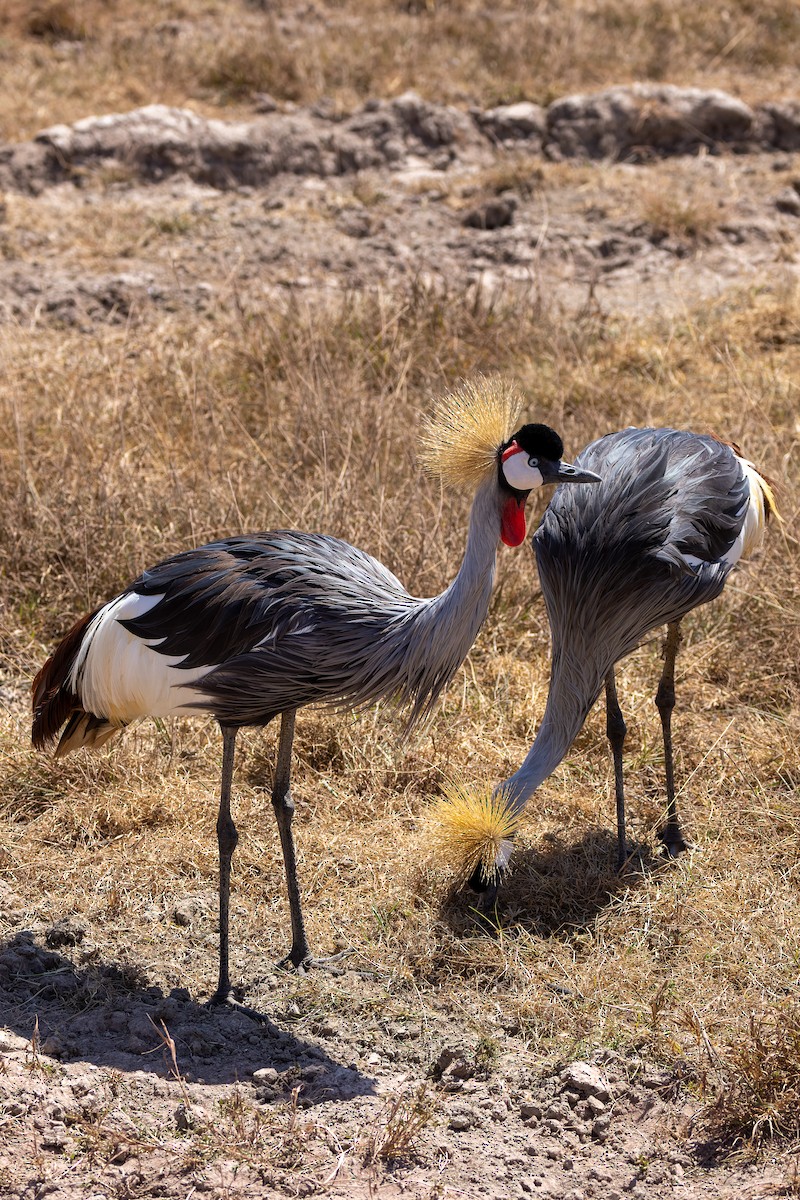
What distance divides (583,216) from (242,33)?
341cm

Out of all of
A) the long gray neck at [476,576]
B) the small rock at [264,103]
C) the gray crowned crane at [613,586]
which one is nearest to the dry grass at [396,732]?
the gray crowned crane at [613,586]

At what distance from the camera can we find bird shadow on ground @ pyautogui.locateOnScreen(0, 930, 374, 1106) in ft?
9.71

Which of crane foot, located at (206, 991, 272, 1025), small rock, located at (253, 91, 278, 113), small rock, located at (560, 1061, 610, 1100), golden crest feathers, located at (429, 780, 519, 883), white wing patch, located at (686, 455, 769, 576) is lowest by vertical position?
crane foot, located at (206, 991, 272, 1025)

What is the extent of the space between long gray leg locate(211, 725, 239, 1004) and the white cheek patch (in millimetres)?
943

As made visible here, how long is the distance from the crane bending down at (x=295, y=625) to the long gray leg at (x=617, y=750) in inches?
29.6

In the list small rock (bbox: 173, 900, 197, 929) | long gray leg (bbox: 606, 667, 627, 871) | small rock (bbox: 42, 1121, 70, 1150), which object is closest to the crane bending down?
small rock (bbox: 173, 900, 197, 929)

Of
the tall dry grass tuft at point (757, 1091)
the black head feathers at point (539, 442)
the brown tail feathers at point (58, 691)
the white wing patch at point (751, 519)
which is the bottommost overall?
the tall dry grass tuft at point (757, 1091)

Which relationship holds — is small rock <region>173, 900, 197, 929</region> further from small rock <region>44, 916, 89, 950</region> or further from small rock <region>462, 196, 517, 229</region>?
small rock <region>462, 196, 517, 229</region>

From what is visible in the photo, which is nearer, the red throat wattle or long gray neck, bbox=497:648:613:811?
the red throat wattle

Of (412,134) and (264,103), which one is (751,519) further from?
(264,103)

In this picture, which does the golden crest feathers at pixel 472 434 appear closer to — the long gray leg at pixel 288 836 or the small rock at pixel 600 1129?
the long gray leg at pixel 288 836

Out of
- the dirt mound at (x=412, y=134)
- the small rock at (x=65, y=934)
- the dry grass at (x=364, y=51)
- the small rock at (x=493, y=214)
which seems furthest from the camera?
the dry grass at (x=364, y=51)

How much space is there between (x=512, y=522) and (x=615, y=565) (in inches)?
20.9

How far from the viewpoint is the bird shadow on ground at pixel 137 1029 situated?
9.71 ft
